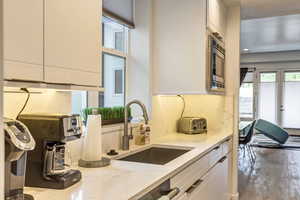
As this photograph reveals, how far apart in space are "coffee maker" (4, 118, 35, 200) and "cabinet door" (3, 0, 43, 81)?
19 centimetres

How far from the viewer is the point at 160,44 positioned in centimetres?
288

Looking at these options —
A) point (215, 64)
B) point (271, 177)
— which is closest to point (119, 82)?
point (215, 64)

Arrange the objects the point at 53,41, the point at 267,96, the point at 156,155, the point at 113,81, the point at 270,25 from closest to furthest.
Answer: the point at 53,41 < the point at 156,155 < the point at 113,81 < the point at 270,25 < the point at 267,96

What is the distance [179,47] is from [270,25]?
3.92 m

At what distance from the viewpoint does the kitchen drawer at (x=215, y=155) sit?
255cm

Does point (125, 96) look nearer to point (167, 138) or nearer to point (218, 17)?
point (167, 138)

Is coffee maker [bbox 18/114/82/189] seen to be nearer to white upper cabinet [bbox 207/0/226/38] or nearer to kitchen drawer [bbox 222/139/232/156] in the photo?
white upper cabinet [bbox 207/0/226/38]

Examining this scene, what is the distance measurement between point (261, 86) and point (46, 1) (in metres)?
9.43

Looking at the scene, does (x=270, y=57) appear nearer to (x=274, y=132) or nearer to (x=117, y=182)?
(x=274, y=132)

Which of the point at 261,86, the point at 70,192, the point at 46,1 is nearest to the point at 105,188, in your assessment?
the point at 70,192

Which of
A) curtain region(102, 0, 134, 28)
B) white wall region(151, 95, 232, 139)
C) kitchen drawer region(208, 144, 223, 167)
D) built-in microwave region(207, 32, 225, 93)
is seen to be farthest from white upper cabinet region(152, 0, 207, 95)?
kitchen drawer region(208, 144, 223, 167)

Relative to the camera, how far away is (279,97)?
31.2ft

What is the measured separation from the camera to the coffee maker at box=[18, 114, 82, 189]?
1.33 m

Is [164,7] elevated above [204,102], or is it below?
above
